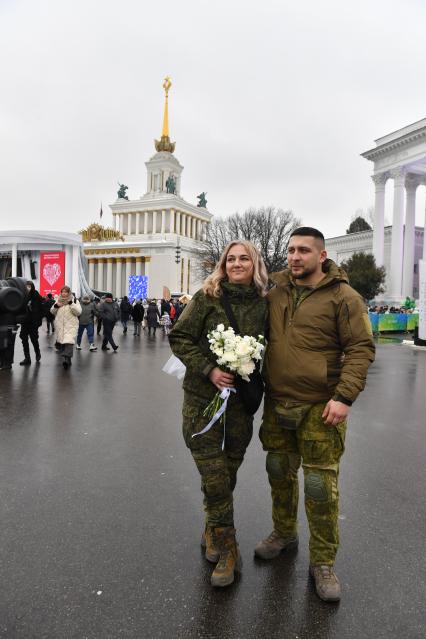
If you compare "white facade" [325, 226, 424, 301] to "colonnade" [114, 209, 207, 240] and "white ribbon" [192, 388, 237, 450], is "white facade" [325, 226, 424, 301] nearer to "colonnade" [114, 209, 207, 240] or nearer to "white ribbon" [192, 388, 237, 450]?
"colonnade" [114, 209, 207, 240]

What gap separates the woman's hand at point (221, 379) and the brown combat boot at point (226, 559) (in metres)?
0.87

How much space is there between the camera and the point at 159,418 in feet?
20.7

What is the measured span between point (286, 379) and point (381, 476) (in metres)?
2.24

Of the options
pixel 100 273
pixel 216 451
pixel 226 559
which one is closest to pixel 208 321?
pixel 216 451

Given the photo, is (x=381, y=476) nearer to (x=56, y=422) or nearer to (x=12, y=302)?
(x=56, y=422)

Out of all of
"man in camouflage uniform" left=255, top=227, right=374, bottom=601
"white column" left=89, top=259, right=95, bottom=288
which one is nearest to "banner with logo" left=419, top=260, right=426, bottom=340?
"man in camouflage uniform" left=255, top=227, right=374, bottom=601

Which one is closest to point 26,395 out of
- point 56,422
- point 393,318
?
point 56,422

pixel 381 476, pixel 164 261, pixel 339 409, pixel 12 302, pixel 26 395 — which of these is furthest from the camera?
pixel 164 261

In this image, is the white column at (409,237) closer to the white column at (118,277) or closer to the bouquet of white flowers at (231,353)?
the bouquet of white flowers at (231,353)

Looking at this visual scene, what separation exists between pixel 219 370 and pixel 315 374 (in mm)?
565

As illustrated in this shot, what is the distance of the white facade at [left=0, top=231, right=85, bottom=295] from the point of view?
31.6 meters

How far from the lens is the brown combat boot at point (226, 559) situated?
2533mm

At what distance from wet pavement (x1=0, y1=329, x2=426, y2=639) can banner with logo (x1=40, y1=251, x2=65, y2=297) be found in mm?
27012

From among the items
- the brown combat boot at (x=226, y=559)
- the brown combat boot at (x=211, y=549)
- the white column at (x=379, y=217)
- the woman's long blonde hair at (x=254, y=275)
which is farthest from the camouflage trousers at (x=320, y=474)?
the white column at (x=379, y=217)
